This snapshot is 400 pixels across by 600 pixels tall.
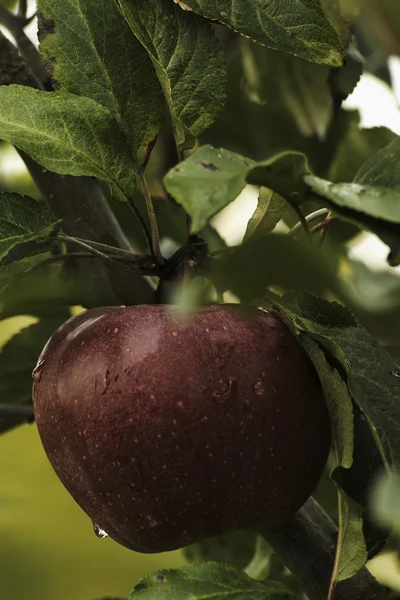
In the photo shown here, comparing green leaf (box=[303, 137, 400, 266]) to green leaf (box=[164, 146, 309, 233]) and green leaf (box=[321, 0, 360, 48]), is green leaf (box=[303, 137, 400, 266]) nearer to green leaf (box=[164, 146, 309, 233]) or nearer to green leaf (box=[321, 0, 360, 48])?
green leaf (box=[164, 146, 309, 233])

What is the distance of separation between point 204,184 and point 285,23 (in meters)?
0.16

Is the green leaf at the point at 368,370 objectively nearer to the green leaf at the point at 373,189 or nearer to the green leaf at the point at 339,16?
the green leaf at the point at 373,189

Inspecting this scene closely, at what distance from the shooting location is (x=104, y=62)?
18.5 inches

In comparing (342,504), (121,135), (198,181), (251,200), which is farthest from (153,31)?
(251,200)

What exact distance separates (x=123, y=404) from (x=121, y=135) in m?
A: 0.15

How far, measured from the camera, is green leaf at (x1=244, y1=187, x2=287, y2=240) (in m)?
0.46

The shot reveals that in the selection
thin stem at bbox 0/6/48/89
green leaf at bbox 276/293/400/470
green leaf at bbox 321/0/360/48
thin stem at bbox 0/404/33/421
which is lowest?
green leaf at bbox 276/293/400/470

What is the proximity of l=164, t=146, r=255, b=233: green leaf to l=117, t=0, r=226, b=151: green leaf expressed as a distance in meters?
0.12

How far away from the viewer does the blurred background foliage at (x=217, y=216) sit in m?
0.67

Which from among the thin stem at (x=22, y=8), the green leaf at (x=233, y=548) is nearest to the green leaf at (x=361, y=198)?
the thin stem at (x=22, y=8)

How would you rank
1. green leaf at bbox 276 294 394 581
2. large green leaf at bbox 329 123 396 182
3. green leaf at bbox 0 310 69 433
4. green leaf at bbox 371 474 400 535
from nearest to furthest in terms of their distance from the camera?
green leaf at bbox 371 474 400 535 < green leaf at bbox 276 294 394 581 < large green leaf at bbox 329 123 396 182 < green leaf at bbox 0 310 69 433

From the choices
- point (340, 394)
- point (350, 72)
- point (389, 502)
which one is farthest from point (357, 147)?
point (389, 502)

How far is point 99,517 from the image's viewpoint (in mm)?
482

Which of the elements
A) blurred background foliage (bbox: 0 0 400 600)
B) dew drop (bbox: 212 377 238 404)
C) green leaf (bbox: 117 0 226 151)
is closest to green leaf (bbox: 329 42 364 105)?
blurred background foliage (bbox: 0 0 400 600)
